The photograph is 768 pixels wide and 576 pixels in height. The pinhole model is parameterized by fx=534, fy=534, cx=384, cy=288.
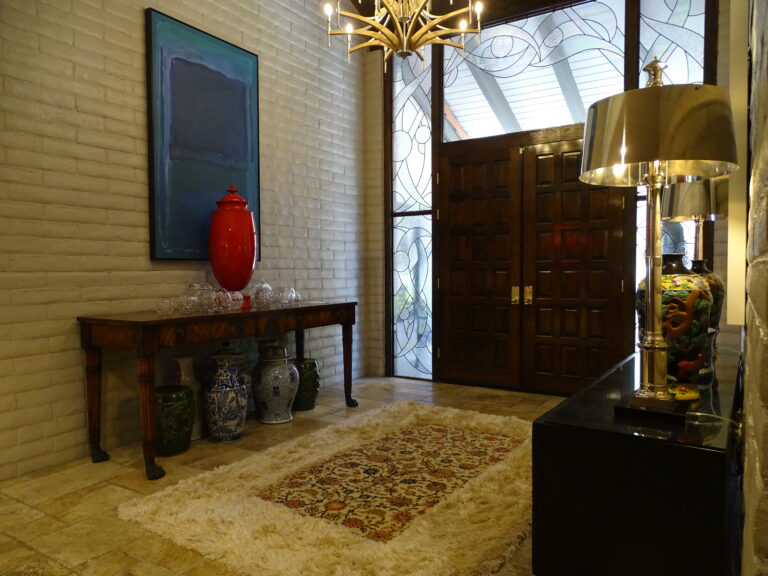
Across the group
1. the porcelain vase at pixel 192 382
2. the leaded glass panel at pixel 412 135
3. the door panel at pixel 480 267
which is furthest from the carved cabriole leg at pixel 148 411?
the leaded glass panel at pixel 412 135

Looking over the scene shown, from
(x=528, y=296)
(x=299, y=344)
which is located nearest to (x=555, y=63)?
(x=528, y=296)

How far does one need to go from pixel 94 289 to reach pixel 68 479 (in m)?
1.03

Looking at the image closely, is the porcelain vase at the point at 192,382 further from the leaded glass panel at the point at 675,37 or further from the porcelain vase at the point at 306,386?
the leaded glass panel at the point at 675,37

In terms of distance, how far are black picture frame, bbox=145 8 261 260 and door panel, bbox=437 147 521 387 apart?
1.87m

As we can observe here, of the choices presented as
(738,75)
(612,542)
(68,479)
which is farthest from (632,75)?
(68,479)

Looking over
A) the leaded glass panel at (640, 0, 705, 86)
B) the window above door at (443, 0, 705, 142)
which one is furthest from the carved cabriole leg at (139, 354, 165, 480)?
the leaded glass panel at (640, 0, 705, 86)

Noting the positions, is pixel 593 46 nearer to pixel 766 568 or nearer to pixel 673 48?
pixel 673 48

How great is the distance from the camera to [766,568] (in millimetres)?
673

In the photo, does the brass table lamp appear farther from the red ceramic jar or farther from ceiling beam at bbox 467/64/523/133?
ceiling beam at bbox 467/64/523/133

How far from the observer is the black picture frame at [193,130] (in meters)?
3.36

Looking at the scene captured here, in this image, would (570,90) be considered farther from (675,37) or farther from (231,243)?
(231,243)

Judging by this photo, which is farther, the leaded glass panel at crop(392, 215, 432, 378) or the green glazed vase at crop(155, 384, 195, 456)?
the leaded glass panel at crop(392, 215, 432, 378)

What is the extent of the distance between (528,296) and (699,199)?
80.1 inches

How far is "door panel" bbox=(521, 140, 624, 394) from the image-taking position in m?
4.25
